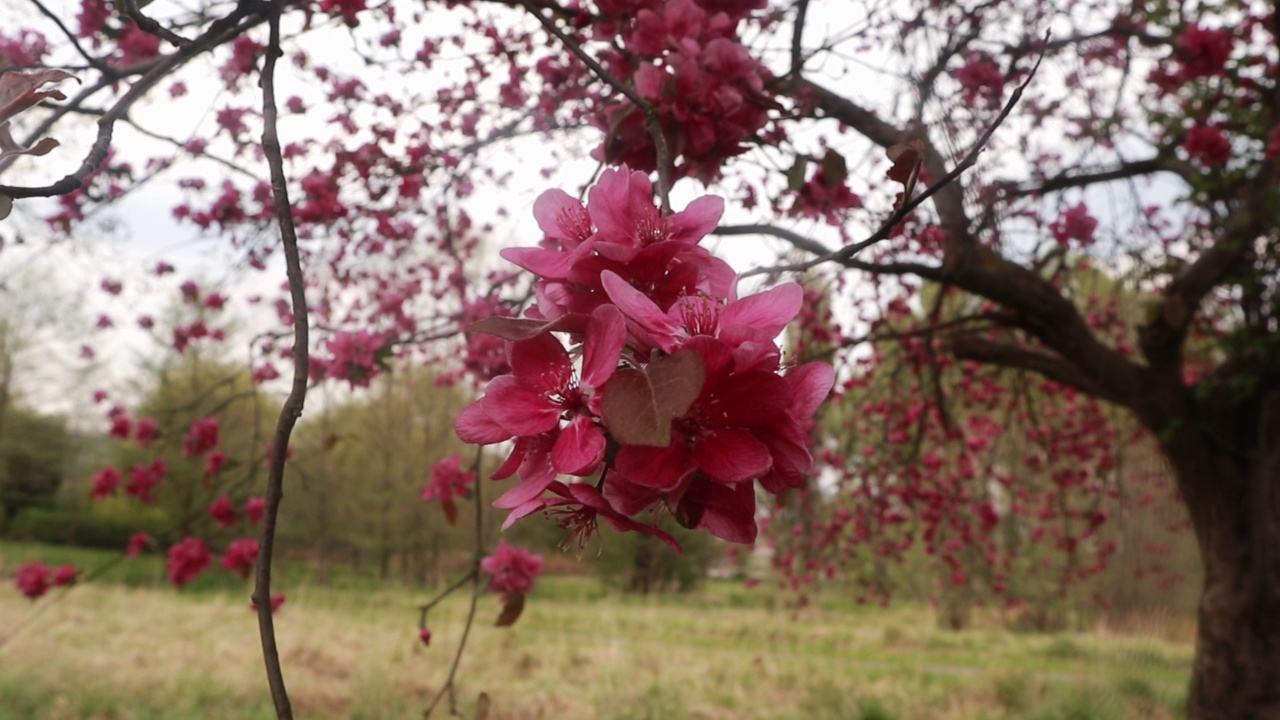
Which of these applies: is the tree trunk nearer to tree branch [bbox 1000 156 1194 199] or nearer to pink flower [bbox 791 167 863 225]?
tree branch [bbox 1000 156 1194 199]

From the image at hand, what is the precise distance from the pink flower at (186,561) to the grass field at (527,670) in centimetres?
57

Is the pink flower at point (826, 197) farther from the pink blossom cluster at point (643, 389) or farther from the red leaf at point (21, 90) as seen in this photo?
the red leaf at point (21, 90)

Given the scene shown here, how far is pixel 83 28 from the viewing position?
273 cm

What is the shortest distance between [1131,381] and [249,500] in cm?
479

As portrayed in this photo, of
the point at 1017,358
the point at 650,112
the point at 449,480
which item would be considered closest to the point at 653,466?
the point at 650,112

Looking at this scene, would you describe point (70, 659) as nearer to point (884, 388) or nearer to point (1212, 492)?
point (884, 388)

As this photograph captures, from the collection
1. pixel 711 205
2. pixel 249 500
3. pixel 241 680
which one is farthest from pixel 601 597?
pixel 711 205

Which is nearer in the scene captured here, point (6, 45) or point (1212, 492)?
point (6, 45)

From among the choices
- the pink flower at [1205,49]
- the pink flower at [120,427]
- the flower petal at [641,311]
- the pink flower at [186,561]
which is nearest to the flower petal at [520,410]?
the flower petal at [641,311]

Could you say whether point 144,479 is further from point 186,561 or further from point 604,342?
point 604,342

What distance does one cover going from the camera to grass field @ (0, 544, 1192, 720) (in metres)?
4.88

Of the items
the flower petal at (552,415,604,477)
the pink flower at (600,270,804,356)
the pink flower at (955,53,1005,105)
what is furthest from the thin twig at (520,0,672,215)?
the pink flower at (955,53,1005,105)

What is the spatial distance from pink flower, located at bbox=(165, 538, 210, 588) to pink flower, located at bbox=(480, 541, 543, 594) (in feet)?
6.76

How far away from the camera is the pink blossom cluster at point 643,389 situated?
589 mm
